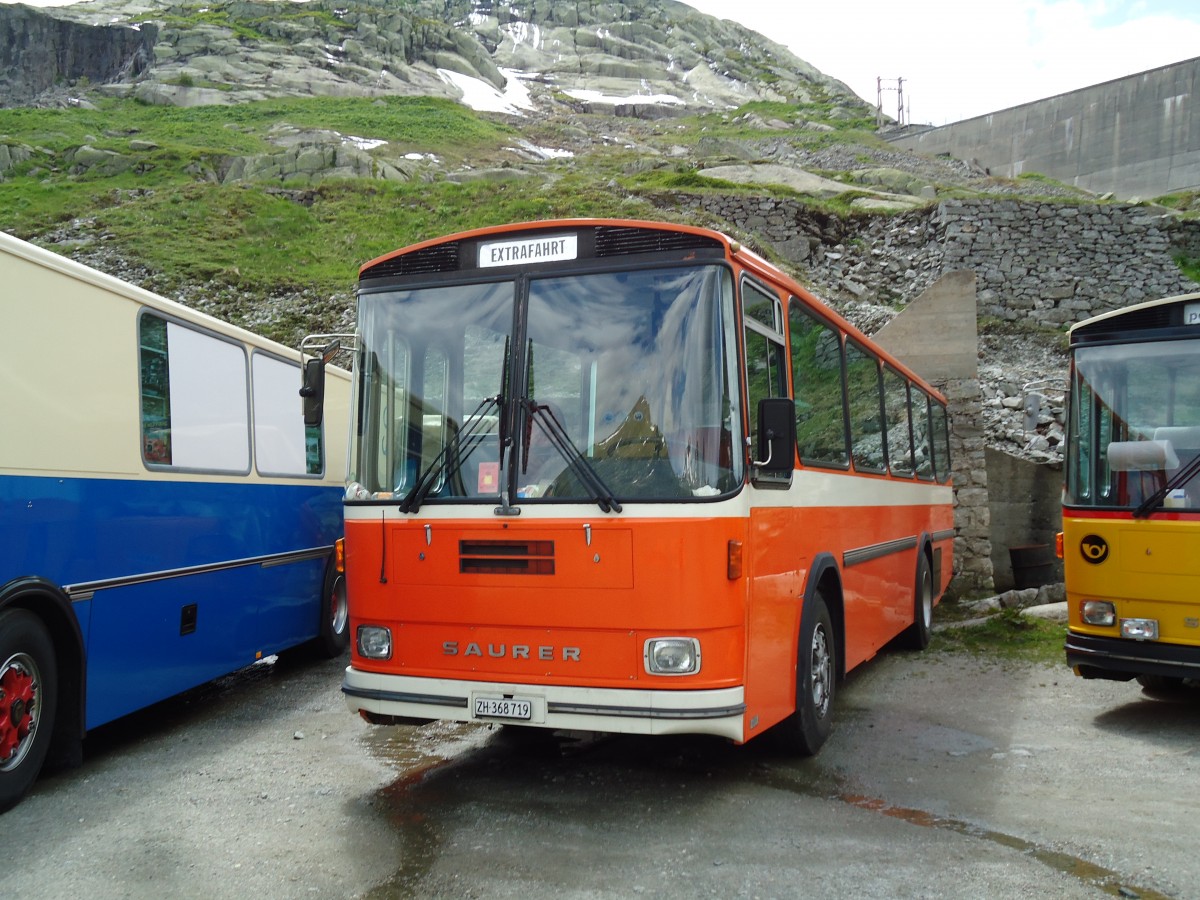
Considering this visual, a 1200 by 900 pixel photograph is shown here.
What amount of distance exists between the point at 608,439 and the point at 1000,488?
11694 millimetres

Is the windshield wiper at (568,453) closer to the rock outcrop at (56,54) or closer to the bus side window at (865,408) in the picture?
the bus side window at (865,408)

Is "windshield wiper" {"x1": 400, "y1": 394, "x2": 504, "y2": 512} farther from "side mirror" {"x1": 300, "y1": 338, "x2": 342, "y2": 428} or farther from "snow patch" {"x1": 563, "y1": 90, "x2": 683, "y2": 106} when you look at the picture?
"snow patch" {"x1": 563, "y1": 90, "x2": 683, "y2": 106}

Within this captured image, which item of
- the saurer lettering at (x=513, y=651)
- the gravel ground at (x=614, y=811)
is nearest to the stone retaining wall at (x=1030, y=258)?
the gravel ground at (x=614, y=811)

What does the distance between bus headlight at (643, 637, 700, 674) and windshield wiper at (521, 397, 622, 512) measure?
67 cm

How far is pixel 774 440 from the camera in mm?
5238

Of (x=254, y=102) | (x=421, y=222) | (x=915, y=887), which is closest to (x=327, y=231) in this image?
(x=421, y=222)

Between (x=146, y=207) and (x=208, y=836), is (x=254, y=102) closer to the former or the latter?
(x=146, y=207)

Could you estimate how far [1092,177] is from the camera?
53.5 metres

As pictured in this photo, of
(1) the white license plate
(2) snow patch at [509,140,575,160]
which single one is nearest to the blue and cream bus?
(1) the white license plate

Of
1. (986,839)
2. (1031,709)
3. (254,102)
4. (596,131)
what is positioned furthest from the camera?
(596,131)

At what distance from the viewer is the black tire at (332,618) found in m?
9.58

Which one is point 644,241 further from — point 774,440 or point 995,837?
point 995,837

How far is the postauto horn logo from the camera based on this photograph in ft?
24.1

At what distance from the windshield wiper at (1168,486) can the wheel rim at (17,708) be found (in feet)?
22.7
